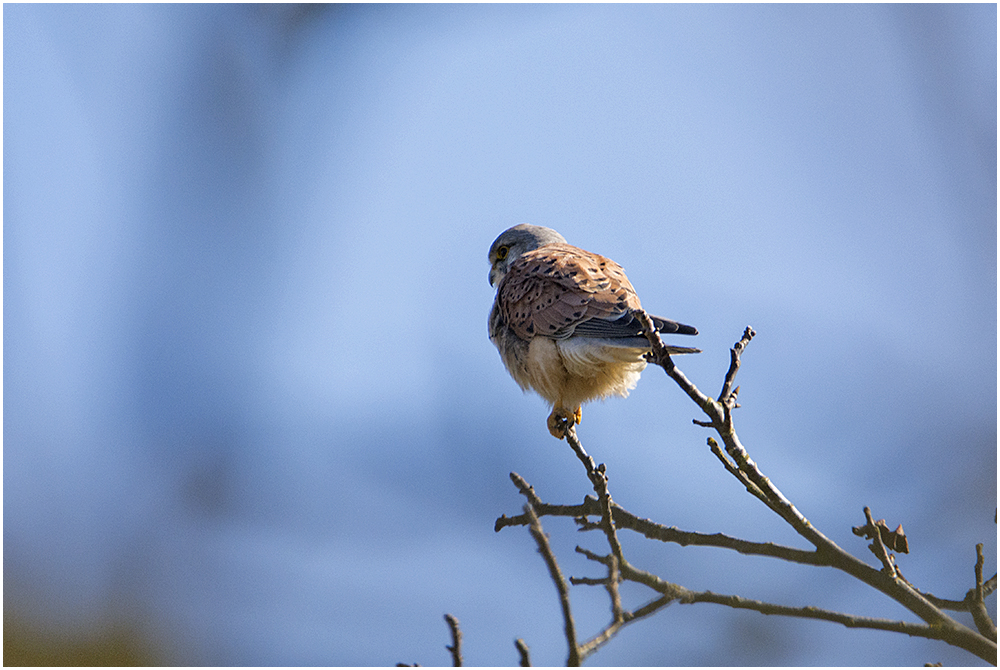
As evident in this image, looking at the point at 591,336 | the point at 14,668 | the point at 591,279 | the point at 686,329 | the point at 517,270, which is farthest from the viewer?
the point at 517,270

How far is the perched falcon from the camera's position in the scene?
2.94 m

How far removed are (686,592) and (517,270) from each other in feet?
6.15

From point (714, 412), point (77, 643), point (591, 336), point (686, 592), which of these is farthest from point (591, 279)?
point (77, 643)

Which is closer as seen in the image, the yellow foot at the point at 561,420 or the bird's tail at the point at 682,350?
the bird's tail at the point at 682,350

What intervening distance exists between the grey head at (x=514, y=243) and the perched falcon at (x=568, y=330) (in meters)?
0.56

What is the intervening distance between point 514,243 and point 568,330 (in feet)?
4.52

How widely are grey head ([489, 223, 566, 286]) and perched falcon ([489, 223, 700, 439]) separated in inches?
21.9

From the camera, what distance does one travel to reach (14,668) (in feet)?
8.55

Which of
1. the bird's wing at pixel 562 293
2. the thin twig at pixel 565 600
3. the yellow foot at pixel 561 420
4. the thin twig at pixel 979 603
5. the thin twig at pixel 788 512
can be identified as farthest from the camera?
the bird's wing at pixel 562 293

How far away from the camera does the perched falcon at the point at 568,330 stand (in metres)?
2.94

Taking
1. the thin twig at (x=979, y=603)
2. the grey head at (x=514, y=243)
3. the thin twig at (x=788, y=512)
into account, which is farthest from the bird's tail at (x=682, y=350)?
the grey head at (x=514, y=243)

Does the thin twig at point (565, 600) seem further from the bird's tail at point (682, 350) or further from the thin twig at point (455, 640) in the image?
the bird's tail at point (682, 350)

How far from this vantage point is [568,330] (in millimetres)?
3088

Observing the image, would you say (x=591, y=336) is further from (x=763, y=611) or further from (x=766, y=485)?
(x=763, y=611)
